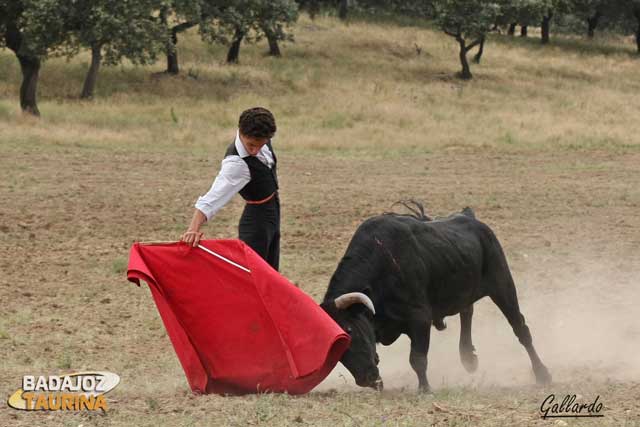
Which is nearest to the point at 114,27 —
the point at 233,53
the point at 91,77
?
the point at 91,77

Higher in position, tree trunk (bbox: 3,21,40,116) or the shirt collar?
the shirt collar

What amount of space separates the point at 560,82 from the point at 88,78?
20.9 metres

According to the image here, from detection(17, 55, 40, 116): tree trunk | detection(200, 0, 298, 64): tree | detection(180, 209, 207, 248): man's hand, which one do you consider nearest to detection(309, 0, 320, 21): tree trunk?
detection(200, 0, 298, 64): tree

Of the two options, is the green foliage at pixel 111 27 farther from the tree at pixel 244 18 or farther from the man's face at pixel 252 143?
the man's face at pixel 252 143

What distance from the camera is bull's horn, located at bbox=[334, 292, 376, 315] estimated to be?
7004 millimetres

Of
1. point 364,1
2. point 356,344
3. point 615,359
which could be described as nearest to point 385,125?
point 615,359

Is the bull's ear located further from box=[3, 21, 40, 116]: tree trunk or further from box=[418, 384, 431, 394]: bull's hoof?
box=[3, 21, 40, 116]: tree trunk

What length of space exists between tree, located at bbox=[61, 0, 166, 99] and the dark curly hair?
886 inches

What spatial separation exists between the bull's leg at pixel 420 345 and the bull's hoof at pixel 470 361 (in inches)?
47.6

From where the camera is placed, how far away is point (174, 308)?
23.6 feet

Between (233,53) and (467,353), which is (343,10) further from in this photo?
(467,353)

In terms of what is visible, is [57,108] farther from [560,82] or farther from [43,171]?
[560,82]

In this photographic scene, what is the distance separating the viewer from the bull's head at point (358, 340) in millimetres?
7086

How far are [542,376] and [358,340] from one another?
2085 mm
